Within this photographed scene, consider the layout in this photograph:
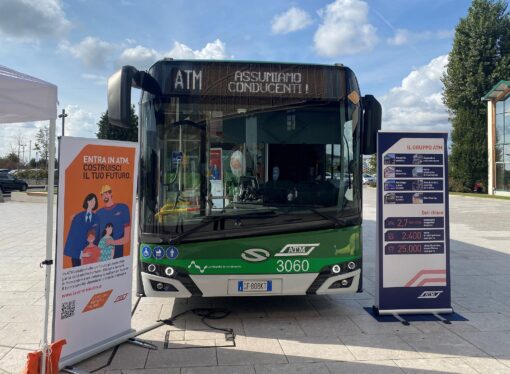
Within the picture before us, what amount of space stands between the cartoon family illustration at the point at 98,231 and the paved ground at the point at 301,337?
3.17ft

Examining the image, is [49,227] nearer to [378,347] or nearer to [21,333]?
[21,333]

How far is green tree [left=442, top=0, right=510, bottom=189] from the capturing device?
37.9 metres

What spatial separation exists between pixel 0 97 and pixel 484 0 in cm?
4512

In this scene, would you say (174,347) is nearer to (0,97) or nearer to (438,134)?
(0,97)

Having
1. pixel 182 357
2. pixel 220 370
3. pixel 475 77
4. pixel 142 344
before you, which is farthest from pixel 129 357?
pixel 475 77

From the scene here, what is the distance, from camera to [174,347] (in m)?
4.50

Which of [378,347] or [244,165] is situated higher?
[244,165]

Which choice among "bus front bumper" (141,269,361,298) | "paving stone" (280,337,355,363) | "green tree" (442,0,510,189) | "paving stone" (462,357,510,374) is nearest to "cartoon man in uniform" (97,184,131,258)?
"bus front bumper" (141,269,361,298)

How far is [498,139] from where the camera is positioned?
119ft

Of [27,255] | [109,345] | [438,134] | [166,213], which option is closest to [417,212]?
[438,134]

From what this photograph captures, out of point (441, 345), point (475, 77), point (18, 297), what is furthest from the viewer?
point (475, 77)

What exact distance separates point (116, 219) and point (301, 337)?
227 centimetres

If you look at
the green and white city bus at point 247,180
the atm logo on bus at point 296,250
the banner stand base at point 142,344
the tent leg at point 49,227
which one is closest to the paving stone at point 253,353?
the green and white city bus at point 247,180

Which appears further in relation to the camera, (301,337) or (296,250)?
(296,250)
